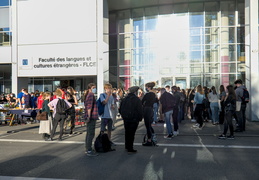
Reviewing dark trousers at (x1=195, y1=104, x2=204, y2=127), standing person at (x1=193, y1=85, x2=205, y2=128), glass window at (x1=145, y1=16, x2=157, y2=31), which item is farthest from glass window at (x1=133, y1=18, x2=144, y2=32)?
dark trousers at (x1=195, y1=104, x2=204, y2=127)

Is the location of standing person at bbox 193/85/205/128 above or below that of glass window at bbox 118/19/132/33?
below

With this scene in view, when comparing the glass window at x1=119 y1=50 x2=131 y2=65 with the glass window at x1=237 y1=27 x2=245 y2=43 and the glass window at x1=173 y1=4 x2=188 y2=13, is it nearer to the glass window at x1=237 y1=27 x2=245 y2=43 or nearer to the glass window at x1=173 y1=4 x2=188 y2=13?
the glass window at x1=173 y1=4 x2=188 y2=13

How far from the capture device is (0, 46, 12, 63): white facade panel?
688 inches

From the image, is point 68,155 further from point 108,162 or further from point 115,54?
point 115,54

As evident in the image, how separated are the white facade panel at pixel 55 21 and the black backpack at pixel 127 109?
10314mm

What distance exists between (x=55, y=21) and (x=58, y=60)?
107 inches

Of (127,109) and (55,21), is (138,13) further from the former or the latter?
(127,109)

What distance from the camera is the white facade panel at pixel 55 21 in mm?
16047

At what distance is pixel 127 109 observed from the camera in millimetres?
6453

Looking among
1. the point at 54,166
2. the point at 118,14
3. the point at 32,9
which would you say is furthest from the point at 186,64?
the point at 54,166

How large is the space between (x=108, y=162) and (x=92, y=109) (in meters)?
1.57

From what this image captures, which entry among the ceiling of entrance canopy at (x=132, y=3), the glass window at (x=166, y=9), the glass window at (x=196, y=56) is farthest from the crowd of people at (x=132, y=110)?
the ceiling of entrance canopy at (x=132, y=3)

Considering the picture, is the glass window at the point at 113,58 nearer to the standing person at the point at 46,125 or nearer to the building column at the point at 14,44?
the building column at the point at 14,44

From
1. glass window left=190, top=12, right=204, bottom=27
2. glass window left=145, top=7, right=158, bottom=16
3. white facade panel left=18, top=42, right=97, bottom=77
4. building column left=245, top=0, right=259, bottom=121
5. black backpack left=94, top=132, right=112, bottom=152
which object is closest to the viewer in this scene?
black backpack left=94, top=132, right=112, bottom=152
